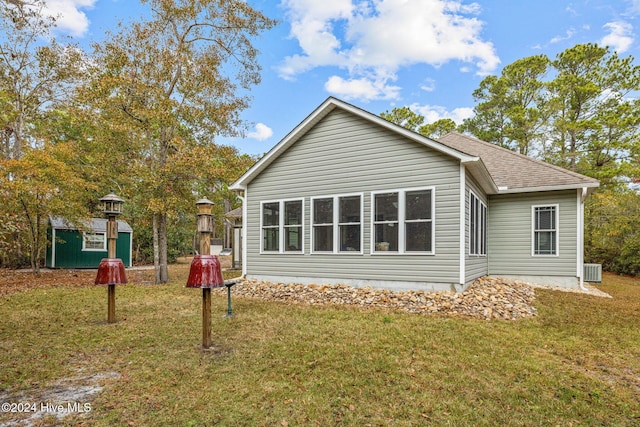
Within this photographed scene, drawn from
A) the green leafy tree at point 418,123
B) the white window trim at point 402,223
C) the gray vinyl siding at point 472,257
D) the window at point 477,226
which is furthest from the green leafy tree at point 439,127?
the white window trim at point 402,223

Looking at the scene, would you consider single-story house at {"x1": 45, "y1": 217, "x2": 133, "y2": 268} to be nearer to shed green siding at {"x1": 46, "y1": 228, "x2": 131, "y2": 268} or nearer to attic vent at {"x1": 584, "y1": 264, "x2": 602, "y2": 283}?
shed green siding at {"x1": 46, "y1": 228, "x2": 131, "y2": 268}

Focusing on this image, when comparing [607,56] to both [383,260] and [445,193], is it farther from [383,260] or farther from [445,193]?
[383,260]

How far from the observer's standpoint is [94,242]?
17.6 metres

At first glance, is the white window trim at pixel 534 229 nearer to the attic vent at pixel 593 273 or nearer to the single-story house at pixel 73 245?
the attic vent at pixel 593 273

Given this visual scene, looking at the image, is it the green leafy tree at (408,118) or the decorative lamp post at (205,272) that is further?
the green leafy tree at (408,118)

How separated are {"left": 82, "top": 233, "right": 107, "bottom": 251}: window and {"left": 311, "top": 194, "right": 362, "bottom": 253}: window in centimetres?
1387

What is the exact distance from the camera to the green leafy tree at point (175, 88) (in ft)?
37.9

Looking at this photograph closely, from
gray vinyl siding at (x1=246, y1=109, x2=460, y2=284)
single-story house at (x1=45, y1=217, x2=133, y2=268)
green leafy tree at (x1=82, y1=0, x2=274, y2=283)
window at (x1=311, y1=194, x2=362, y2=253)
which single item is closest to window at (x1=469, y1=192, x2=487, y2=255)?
gray vinyl siding at (x1=246, y1=109, x2=460, y2=284)

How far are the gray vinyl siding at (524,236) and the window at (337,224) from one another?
4.93 m

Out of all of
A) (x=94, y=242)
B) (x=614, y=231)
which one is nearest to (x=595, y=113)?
(x=614, y=231)

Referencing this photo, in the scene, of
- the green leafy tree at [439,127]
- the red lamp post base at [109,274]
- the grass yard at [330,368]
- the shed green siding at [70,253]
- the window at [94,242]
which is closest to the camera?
the grass yard at [330,368]

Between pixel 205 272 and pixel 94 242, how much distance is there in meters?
16.6

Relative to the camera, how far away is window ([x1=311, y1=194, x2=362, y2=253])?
29.0 ft

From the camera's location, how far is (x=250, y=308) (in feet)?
24.8
